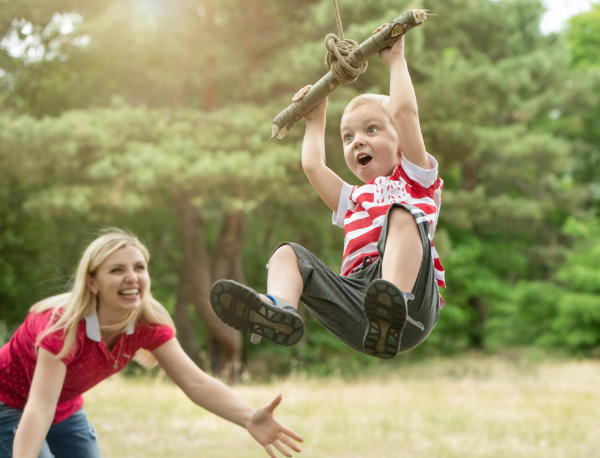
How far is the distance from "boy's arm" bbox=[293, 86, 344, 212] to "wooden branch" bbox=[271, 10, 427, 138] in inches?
4.2

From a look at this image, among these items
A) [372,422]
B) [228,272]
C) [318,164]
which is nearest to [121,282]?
[318,164]

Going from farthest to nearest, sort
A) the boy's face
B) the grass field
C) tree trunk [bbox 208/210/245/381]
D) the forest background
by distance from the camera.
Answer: tree trunk [bbox 208/210/245/381] → the forest background → the grass field → the boy's face

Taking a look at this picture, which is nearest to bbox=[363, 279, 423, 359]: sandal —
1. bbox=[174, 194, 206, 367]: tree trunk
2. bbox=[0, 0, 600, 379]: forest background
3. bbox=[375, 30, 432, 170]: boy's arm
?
bbox=[375, 30, 432, 170]: boy's arm

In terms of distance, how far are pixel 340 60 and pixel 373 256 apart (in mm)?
759

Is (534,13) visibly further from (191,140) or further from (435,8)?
(191,140)

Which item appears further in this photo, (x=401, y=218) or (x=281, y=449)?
(x=281, y=449)

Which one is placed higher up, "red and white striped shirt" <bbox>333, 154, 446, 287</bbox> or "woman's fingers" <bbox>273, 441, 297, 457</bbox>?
"red and white striped shirt" <bbox>333, 154, 446, 287</bbox>

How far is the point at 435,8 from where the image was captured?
9922mm

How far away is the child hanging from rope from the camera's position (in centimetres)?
196

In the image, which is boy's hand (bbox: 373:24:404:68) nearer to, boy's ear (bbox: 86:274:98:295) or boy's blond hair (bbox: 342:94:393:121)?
boy's blond hair (bbox: 342:94:393:121)

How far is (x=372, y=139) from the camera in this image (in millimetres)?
2371

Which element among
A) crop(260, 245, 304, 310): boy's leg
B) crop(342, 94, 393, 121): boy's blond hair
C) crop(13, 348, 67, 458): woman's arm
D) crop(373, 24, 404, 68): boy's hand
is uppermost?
crop(373, 24, 404, 68): boy's hand

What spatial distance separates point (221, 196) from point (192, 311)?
25.1 feet

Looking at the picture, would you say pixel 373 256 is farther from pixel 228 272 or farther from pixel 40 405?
pixel 228 272
